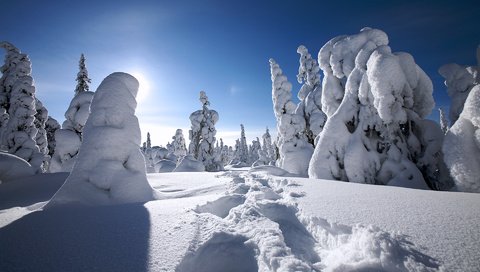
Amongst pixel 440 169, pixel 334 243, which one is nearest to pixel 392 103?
pixel 440 169

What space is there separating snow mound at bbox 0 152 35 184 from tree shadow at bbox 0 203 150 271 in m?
9.03

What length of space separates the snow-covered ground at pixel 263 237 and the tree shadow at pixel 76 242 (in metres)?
0.01

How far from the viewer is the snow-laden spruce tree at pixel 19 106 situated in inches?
614

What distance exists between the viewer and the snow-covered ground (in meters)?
2.12

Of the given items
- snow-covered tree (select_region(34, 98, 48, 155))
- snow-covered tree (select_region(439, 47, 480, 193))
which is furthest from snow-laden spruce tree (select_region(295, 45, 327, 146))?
snow-covered tree (select_region(34, 98, 48, 155))

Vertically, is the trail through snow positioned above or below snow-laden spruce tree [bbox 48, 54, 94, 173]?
below

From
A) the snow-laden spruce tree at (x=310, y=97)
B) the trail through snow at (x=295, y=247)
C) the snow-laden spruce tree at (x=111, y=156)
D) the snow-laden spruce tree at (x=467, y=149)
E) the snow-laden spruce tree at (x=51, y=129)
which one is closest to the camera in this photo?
the trail through snow at (x=295, y=247)

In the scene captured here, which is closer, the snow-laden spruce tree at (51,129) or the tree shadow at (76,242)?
the tree shadow at (76,242)

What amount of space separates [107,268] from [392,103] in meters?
8.94

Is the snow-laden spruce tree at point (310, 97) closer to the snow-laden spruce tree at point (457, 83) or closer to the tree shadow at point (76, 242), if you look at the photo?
the snow-laden spruce tree at point (457, 83)

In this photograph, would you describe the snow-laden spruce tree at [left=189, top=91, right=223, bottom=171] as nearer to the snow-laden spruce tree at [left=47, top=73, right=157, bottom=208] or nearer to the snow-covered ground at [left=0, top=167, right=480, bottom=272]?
the snow-laden spruce tree at [left=47, top=73, right=157, bottom=208]

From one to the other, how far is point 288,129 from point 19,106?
67.3ft

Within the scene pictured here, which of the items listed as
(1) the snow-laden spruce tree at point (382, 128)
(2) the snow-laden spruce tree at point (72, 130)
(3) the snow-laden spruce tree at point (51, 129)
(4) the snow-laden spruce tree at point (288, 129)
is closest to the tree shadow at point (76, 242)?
(1) the snow-laden spruce tree at point (382, 128)

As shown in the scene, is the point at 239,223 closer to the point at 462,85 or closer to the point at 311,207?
the point at 311,207
